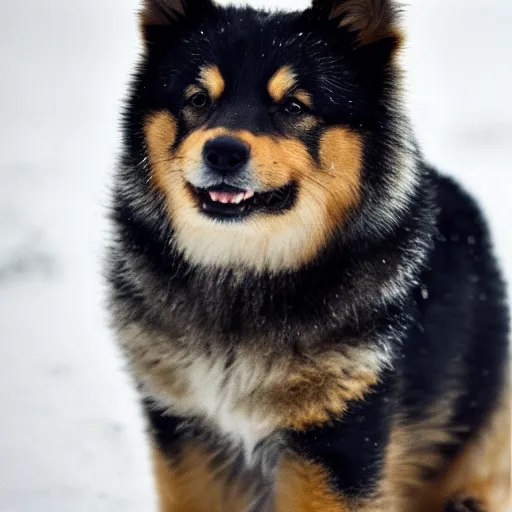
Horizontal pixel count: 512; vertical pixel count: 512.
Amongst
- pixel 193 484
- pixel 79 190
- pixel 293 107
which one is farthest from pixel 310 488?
pixel 79 190

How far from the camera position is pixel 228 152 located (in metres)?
3.06

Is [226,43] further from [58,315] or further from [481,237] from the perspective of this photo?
[58,315]

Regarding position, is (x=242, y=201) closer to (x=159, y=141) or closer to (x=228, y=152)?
(x=228, y=152)

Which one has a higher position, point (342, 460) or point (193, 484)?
point (342, 460)

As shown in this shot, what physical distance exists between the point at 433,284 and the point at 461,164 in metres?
4.37

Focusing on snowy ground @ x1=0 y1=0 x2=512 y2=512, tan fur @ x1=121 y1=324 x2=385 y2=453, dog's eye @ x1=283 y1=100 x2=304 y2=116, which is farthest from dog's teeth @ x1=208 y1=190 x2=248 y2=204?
snowy ground @ x1=0 y1=0 x2=512 y2=512

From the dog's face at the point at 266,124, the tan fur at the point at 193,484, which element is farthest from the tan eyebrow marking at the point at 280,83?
the tan fur at the point at 193,484

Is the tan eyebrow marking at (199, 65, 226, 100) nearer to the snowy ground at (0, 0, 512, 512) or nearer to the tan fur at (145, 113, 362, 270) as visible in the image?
the tan fur at (145, 113, 362, 270)

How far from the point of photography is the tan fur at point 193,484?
363 centimetres

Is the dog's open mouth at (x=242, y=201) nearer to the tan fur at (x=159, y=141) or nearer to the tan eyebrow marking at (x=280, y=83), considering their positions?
the tan fur at (x=159, y=141)

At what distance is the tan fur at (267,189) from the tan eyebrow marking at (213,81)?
16 cm

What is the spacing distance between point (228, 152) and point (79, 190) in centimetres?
442

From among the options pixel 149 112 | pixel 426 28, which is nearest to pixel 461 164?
pixel 426 28

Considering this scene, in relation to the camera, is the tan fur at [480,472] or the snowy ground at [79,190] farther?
the snowy ground at [79,190]
